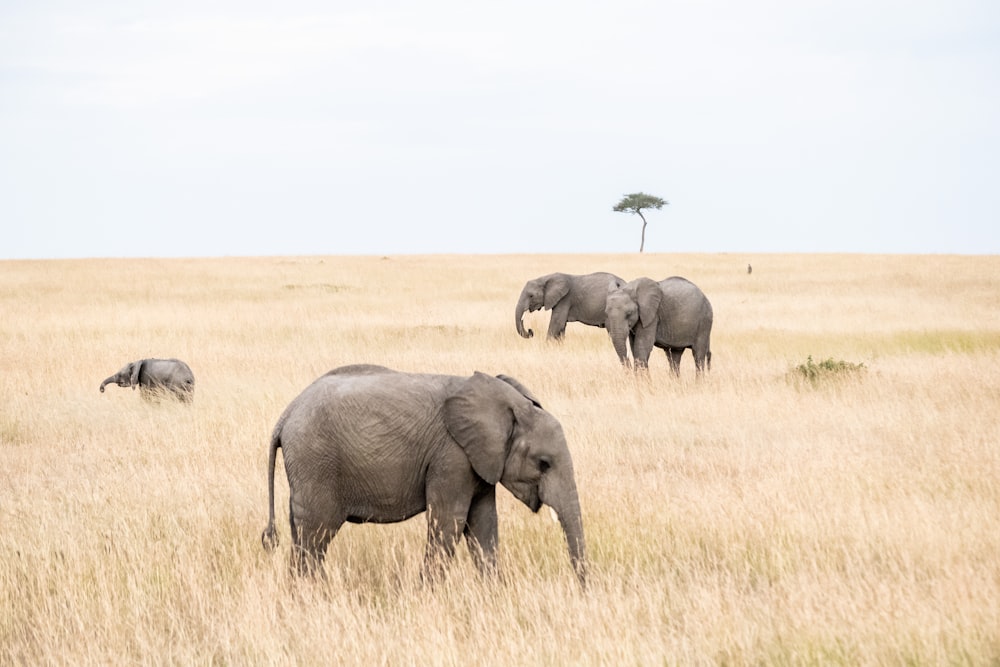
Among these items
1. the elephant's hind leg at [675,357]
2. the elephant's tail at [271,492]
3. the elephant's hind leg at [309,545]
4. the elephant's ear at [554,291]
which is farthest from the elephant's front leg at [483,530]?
the elephant's ear at [554,291]

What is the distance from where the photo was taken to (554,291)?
68.4ft

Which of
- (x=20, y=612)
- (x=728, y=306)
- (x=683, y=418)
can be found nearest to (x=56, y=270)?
(x=728, y=306)

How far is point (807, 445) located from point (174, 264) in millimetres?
40943

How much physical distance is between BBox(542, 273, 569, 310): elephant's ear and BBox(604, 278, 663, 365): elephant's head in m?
5.04

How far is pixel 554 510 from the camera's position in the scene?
215 inches

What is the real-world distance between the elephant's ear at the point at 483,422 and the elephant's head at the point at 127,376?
909 centimetres

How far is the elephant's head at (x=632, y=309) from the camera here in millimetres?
15586

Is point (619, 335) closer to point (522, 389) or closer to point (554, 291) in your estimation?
point (554, 291)

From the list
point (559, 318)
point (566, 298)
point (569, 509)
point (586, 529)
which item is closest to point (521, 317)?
point (559, 318)

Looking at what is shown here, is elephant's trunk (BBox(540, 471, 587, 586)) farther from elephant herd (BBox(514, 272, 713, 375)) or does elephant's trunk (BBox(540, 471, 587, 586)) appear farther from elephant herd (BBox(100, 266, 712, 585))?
elephant herd (BBox(514, 272, 713, 375))

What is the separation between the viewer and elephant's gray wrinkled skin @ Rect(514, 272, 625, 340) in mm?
20609

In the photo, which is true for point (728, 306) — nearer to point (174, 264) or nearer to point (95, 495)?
point (95, 495)

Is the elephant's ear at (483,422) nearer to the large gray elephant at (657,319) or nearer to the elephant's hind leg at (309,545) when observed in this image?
the elephant's hind leg at (309,545)

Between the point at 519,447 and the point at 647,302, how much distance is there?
10335 mm
